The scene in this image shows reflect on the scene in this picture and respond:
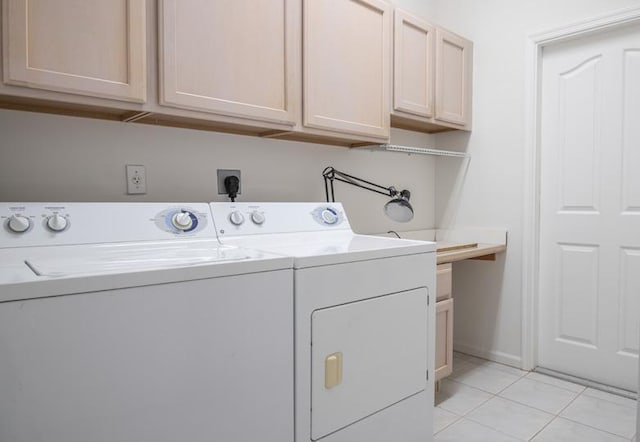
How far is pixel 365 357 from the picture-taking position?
4.77 feet

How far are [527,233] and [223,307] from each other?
213 centimetres

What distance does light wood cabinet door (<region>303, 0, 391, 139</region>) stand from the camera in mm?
1857

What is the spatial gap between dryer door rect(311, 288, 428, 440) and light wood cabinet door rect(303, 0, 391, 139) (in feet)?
2.81

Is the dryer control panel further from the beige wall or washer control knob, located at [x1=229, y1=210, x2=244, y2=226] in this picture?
the beige wall

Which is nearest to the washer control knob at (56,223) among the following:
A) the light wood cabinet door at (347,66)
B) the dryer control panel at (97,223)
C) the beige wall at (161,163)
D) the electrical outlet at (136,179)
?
the dryer control panel at (97,223)

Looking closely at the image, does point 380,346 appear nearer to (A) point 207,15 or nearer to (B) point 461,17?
(A) point 207,15

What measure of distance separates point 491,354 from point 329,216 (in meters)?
1.64

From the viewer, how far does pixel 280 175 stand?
7.11 ft

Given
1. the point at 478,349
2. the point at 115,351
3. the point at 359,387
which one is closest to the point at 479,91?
the point at 478,349

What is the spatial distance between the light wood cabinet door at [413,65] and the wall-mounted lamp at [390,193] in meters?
0.45

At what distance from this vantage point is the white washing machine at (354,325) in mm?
1309

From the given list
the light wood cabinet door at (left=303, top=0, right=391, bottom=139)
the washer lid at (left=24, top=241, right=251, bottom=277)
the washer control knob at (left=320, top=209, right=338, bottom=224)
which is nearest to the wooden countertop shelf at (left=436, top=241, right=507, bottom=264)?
the washer control knob at (left=320, top=209, right=338, bottom=224)

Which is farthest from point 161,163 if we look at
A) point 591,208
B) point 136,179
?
point 591,208

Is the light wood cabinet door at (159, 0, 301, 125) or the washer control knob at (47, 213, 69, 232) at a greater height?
the light wood cabinet door at (159, 0, 301, 125)
